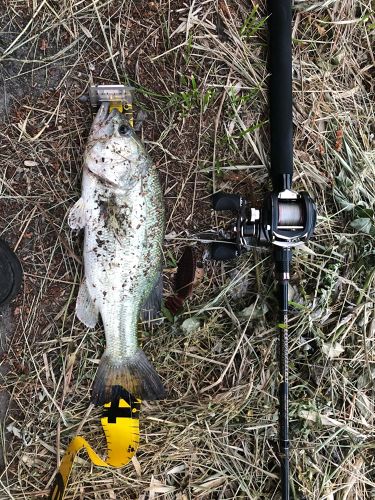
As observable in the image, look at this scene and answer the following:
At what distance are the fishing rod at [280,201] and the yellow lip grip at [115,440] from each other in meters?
0.82

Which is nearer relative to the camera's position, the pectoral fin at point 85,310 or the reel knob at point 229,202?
the reel knob at point 229,202

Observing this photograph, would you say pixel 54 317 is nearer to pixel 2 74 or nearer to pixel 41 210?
pixel 41 210

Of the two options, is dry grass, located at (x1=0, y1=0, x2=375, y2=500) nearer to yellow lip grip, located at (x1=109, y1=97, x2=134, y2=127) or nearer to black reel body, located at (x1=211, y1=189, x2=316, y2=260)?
yellow lip grip, located at (x1=109, y1=97, x2=134, y2=127)

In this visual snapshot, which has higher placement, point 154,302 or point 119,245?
point 119,245

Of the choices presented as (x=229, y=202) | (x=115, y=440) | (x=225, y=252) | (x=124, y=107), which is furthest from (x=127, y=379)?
(x=124, y=107)

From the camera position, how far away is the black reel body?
2.44 metres

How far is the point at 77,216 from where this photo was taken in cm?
257

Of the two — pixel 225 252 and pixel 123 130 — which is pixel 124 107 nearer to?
pixel 123 130

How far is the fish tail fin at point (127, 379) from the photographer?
267 cm

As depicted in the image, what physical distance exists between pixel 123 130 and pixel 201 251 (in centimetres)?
83

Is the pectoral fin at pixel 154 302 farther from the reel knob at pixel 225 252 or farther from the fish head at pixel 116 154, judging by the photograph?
the fish head at pixel 116 154

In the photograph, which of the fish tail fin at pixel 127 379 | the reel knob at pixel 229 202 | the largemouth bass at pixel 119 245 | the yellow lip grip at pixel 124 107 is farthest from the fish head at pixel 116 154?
the fish tail fin at pixel 127 379

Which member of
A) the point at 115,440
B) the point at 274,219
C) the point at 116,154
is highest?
the point at 116,154

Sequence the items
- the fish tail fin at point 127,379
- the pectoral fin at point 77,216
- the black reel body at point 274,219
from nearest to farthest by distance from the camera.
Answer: the black reel body at point 274,219 < the pectoral fin at point 77,216 < the fish tail fin at point 127,379
